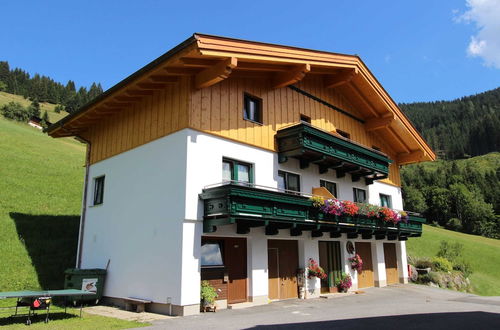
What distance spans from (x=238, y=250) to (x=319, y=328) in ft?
18.4

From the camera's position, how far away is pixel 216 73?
1358 cm

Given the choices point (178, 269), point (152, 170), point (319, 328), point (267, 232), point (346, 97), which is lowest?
point (319, 328)

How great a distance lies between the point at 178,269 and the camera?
12672 mm

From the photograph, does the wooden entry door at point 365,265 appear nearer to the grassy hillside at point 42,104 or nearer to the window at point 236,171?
the window at point 236,171

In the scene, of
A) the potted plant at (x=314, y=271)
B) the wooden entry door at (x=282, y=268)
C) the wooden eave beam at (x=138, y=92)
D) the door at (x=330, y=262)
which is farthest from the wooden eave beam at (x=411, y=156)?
the wooden eave beam at (x=138, y=92)

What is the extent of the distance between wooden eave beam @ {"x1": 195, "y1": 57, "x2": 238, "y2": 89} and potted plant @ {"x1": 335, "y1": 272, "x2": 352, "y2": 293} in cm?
1183

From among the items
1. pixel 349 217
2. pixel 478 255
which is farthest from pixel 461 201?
pixel 349 217

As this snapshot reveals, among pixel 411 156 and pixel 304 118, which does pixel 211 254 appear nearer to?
pixel 304 118

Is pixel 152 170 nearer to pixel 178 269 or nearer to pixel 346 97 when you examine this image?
pixel 178 269

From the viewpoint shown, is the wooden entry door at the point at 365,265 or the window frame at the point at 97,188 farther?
the wooden entry door at the point at 365,265

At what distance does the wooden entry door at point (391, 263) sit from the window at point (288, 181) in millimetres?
10379

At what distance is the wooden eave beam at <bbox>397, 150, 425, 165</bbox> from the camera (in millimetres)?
25764

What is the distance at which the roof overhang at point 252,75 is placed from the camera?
13.3 m

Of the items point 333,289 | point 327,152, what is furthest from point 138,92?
point 333,289
